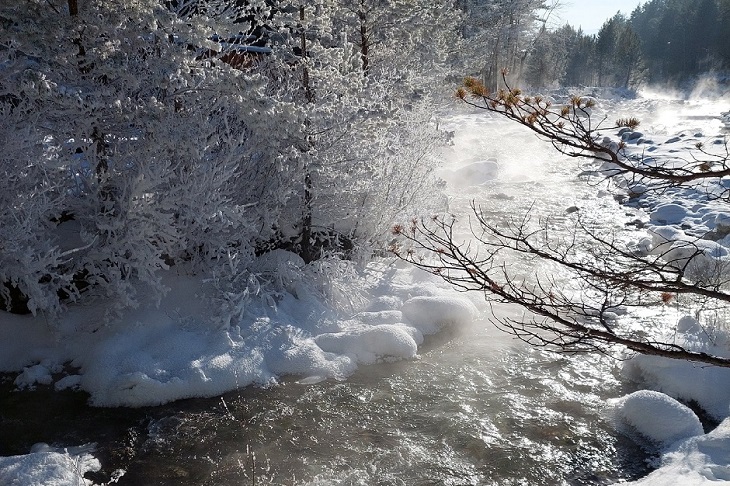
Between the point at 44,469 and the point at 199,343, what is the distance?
2829 millimetres

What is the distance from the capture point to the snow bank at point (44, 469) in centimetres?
539

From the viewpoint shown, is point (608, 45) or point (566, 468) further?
point (608, 45)

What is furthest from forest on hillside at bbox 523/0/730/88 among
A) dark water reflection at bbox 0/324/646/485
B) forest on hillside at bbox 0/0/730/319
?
dark water reflection at bbox 0/324/646/485

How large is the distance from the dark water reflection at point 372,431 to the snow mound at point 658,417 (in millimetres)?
275

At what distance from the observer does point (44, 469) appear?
5539 millimetres

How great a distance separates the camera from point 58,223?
8.73 m

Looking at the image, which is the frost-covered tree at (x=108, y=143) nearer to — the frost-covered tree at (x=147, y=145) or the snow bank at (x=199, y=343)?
the frost-covered tree at (x=147, y=145)

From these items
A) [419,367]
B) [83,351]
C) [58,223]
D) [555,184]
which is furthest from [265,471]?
[555,184]

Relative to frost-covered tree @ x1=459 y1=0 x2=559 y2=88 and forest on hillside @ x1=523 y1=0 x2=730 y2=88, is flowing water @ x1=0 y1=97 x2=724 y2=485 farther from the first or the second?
forest on hillside @ x1=523 y1=0 x2=730 y2=88

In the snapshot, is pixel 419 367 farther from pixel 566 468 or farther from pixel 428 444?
pixel 566 468

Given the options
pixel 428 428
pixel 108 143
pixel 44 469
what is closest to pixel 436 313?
pixel 428 428

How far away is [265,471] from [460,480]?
2134 millimetres

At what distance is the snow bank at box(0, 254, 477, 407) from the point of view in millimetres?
7426

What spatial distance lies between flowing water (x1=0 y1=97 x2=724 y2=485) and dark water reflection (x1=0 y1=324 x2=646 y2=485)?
17mm
